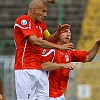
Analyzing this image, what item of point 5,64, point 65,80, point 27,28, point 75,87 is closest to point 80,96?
point 75,87

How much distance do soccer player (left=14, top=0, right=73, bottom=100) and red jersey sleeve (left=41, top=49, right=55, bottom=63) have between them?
118 mm

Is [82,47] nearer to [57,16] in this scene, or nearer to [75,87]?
[57,16]

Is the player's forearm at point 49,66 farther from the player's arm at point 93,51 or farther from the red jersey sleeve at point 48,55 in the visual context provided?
the player's arm at point 93,51

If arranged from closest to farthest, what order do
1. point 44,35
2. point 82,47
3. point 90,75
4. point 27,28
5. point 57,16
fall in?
point 27,28
point 44,35
point 90,75
point 82,47
point 57,16

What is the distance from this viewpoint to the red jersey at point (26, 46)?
661 centimetres

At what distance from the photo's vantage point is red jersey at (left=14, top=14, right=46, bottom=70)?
6.61 m

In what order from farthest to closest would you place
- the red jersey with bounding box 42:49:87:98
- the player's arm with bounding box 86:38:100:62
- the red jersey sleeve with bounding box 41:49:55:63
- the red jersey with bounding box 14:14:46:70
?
the player's arm with bounding box 86:38:100:62 < the red jersey with bounding box 42:49:87:98 < the red jersey sleeve with bounding box 41:49:55:63 < the red jersey with bounding box 14:14:46:70

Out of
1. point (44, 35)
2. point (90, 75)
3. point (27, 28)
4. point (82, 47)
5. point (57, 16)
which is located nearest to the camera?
point (27, 28)

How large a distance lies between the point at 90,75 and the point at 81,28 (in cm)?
414

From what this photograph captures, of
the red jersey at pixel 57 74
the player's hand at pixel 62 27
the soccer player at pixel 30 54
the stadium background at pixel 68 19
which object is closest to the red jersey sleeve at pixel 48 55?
the red jersey at pixel 57 74

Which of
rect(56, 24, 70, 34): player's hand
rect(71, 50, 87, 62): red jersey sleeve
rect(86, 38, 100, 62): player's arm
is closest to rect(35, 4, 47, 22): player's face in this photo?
rect(56, 24, 70, 34): player's hand

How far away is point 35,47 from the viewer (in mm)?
6758

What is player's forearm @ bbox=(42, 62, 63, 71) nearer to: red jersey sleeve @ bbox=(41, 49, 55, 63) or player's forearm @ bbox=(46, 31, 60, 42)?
red jersey sleeve @ bbox=(41, 49, 55, 63)

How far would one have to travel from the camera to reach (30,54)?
6.74 meters
